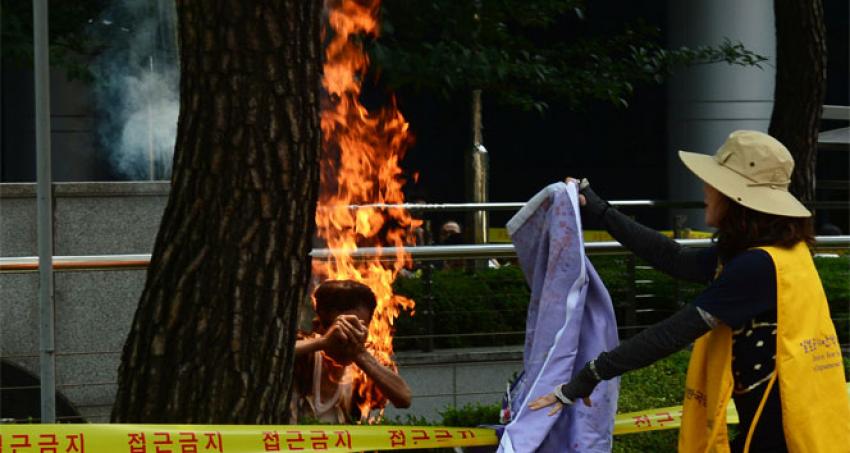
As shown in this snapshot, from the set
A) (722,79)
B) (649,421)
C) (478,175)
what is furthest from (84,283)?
(722,79)

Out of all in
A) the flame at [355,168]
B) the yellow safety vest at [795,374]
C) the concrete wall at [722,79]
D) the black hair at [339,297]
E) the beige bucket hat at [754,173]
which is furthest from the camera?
the concrete wall at [722,79]

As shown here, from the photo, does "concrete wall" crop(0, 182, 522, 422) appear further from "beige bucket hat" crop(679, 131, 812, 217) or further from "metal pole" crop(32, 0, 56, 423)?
"beige bucket hat" crop(679, 131, 812, 217)

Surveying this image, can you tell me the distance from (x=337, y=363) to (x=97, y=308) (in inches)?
122

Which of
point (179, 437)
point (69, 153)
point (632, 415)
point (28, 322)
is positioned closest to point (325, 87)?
point (28, 322)

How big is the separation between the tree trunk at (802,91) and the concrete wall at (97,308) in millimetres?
2329

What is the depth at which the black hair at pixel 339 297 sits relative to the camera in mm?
5570

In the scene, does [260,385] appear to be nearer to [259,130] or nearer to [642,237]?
[259,130]

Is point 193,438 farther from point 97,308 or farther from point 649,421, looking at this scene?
point 97,308

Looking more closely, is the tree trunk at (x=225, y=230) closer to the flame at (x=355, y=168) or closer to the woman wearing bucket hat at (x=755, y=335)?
the woman wearing bucket hat at (x=755, y=335)

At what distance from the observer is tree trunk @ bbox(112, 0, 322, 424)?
4.49 meters

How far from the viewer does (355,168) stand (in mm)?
7852

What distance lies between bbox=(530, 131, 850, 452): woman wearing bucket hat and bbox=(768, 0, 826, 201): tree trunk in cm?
450

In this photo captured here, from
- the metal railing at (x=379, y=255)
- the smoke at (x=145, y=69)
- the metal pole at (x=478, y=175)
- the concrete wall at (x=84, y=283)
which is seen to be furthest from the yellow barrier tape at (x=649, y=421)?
the metal pole at (x=478, y=175)

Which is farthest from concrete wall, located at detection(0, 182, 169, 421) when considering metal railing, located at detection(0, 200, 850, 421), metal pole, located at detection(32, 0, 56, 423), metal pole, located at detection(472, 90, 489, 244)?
metal pole, located at detection(472, 90, 489, 244)
